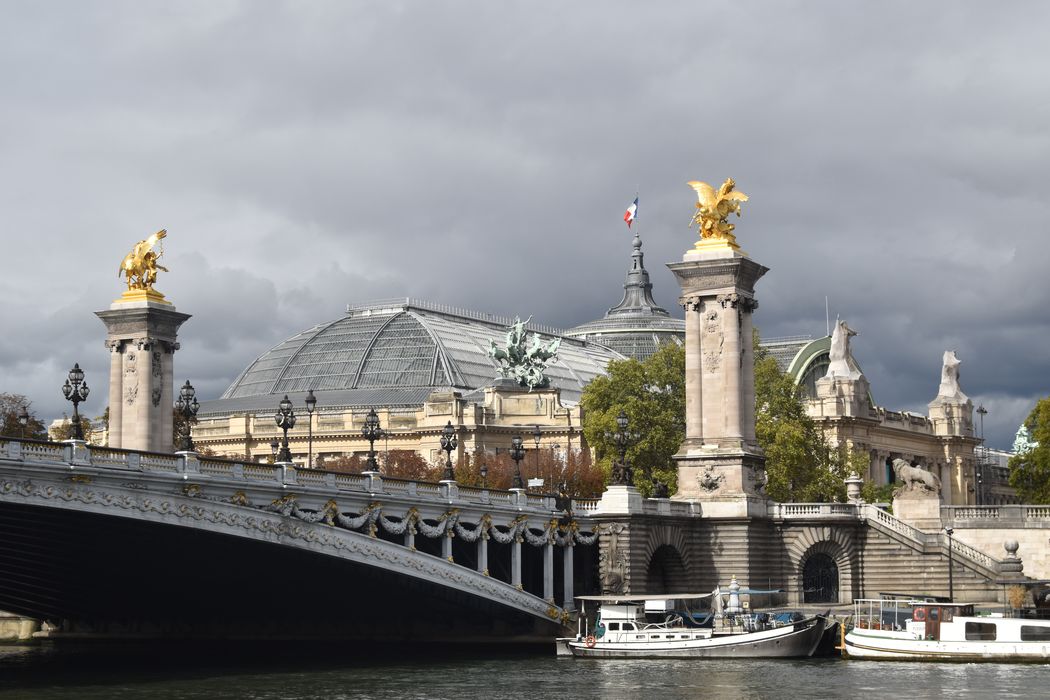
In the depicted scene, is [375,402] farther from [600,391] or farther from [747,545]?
[747,545]

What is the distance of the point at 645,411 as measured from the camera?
325ft

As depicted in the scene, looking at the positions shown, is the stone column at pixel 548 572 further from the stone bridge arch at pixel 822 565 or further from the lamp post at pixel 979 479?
the lamp post at pixel 979 479

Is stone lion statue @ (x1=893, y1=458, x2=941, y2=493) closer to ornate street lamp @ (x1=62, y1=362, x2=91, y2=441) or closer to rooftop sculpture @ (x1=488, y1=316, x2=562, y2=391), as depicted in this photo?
ornate street lamp @ (x1=62, y1=362, x2=91, y2=441)

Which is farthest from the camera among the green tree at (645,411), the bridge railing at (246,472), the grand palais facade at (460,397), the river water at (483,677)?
the grand palais facade at (460,397)

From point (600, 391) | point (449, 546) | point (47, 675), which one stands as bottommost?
point (47, 675)

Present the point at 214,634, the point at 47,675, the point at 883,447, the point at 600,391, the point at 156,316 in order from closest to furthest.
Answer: the point at 47,675 → the point at 214,634 → the point at 156,316 → the point at 600,391 → the point at 883,447

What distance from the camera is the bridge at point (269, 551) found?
55719 mm

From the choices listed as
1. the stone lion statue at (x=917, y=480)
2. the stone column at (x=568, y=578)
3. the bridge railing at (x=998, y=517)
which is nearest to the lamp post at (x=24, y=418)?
the stone column at (x=568, y=578)

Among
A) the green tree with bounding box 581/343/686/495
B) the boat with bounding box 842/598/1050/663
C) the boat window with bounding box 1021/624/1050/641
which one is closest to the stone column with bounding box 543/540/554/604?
the boat with bounding box 842/598/1050/663

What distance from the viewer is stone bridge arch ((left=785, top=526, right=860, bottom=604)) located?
7675cm

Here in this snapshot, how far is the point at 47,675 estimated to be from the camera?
63.6 m

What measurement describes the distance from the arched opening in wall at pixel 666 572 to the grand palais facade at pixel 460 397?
52042mm

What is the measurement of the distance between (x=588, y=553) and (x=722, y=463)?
6.66m

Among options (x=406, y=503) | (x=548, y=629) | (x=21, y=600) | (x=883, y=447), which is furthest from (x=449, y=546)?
(x=883, y=447)
